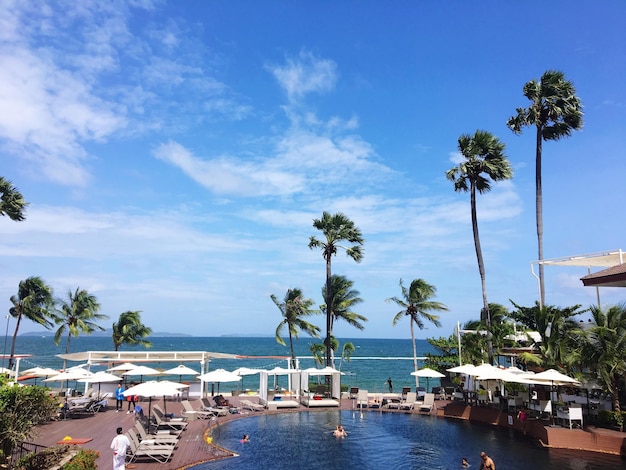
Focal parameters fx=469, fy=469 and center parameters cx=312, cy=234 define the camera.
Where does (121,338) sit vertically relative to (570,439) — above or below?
above

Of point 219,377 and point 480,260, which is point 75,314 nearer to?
point 219,377

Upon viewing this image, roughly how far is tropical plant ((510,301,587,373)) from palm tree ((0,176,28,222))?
26.5 meters

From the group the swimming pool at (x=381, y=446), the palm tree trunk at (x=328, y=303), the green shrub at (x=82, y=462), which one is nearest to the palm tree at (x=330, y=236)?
the palm tree trunk at (x=328, y=303)

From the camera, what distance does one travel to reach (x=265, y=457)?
16.7 meters

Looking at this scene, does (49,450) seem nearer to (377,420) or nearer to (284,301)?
(377,420)

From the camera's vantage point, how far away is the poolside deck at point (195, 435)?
16062mm

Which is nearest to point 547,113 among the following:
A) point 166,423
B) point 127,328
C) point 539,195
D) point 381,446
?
point 539,195

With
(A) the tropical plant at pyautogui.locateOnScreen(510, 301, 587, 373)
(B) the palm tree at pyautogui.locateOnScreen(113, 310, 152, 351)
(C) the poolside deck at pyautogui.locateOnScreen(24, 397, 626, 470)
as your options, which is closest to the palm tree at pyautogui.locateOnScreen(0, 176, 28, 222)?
(C) the poolside deck at pyautogui.locateOnScreen(24, 397, 626, 470)

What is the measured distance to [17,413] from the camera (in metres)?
11.5

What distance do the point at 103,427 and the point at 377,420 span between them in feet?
43.5

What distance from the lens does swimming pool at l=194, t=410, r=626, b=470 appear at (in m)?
16.0

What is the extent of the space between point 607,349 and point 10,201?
28.1 metres

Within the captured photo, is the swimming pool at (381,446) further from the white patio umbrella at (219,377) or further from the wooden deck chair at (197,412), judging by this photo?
the white patio umbrella at (219,377)

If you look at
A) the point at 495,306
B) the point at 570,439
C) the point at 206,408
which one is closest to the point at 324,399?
the point at 206,408
